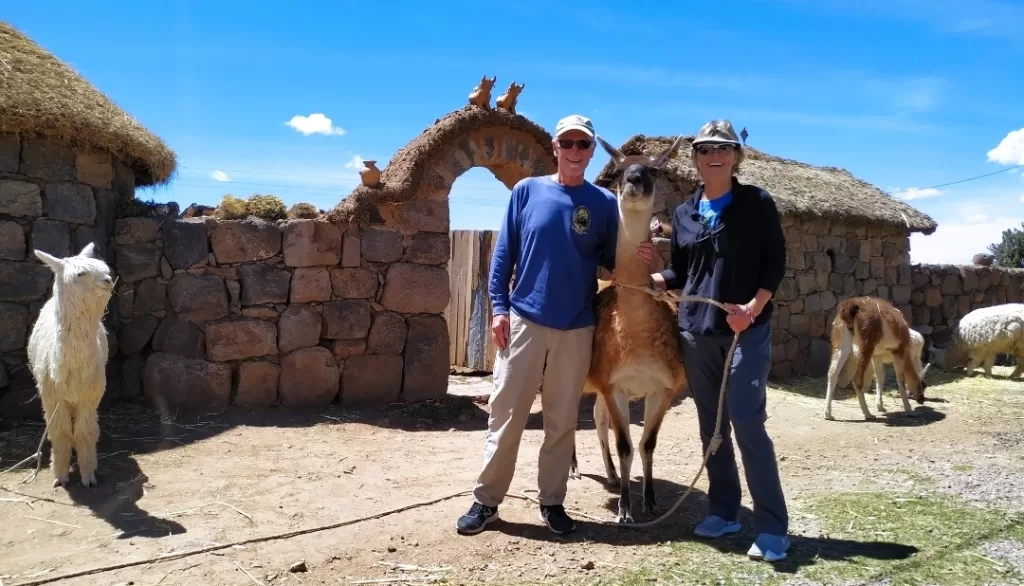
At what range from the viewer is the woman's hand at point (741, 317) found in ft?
11.0

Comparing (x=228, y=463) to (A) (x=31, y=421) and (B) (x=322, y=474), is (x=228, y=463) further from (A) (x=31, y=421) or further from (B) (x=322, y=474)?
(A) (x=31, y=421)

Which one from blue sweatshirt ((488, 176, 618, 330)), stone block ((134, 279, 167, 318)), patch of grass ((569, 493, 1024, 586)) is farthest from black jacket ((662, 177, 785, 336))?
stone block ((134, 279, 167, 318))

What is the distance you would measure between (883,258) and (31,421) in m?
11.3

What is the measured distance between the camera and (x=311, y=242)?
6805mm

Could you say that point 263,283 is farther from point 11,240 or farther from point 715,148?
point 715,148

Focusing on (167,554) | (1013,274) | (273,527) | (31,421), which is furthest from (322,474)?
(1013,274)

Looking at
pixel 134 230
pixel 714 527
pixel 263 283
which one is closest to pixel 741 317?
pixel 714 527

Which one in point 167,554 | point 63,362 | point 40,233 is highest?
point 40,233

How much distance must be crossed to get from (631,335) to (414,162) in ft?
12.7

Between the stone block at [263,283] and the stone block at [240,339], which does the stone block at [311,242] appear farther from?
the stone block at [240,339]

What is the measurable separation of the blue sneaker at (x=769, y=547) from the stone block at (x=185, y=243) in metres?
5.23

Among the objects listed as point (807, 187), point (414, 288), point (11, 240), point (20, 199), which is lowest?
point (414, 288)

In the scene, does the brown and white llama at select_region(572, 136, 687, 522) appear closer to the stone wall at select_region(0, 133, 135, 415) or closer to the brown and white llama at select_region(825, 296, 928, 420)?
the brown and white llama at select_region(825, 296, 928, 420)

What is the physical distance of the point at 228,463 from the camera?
518cm
